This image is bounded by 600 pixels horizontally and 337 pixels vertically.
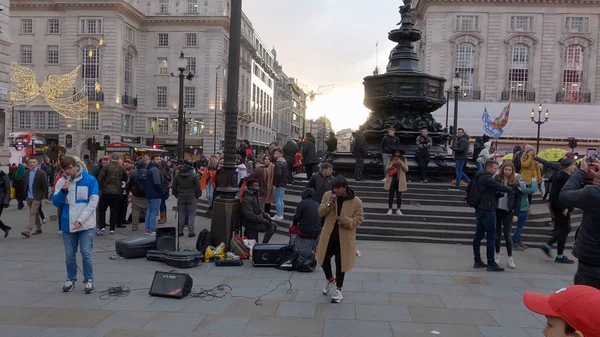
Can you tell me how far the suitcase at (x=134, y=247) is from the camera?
8.80 m

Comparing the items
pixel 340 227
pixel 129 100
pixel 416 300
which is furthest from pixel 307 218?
pixel 129 100

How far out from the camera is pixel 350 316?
5812 mm

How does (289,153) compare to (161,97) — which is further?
(161,97)

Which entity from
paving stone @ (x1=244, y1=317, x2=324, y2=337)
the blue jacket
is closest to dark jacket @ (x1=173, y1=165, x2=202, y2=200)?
the blue jacket

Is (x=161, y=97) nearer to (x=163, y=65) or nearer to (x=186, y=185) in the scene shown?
(x=163, y=65)

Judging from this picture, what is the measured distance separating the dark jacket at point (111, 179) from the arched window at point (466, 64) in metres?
41.4

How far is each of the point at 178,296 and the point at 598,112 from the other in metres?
49.4

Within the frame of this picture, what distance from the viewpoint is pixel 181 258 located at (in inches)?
321

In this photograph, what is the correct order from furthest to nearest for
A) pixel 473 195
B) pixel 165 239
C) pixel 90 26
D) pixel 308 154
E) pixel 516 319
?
pixel 90 26, pixel 308 154, pixel 165 239, pixel 473 195, pixel 516 319

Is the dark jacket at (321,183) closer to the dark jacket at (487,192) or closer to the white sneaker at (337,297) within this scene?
the dark jacket at (487,192)

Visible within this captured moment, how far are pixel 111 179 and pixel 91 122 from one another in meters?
44.5

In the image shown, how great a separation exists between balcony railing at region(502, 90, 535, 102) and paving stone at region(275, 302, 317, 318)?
1803 inches

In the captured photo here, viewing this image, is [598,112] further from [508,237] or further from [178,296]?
[178,296]

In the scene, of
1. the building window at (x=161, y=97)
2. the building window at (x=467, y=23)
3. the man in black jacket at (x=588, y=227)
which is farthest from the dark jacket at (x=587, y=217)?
the building window at (x=161, y=97)
